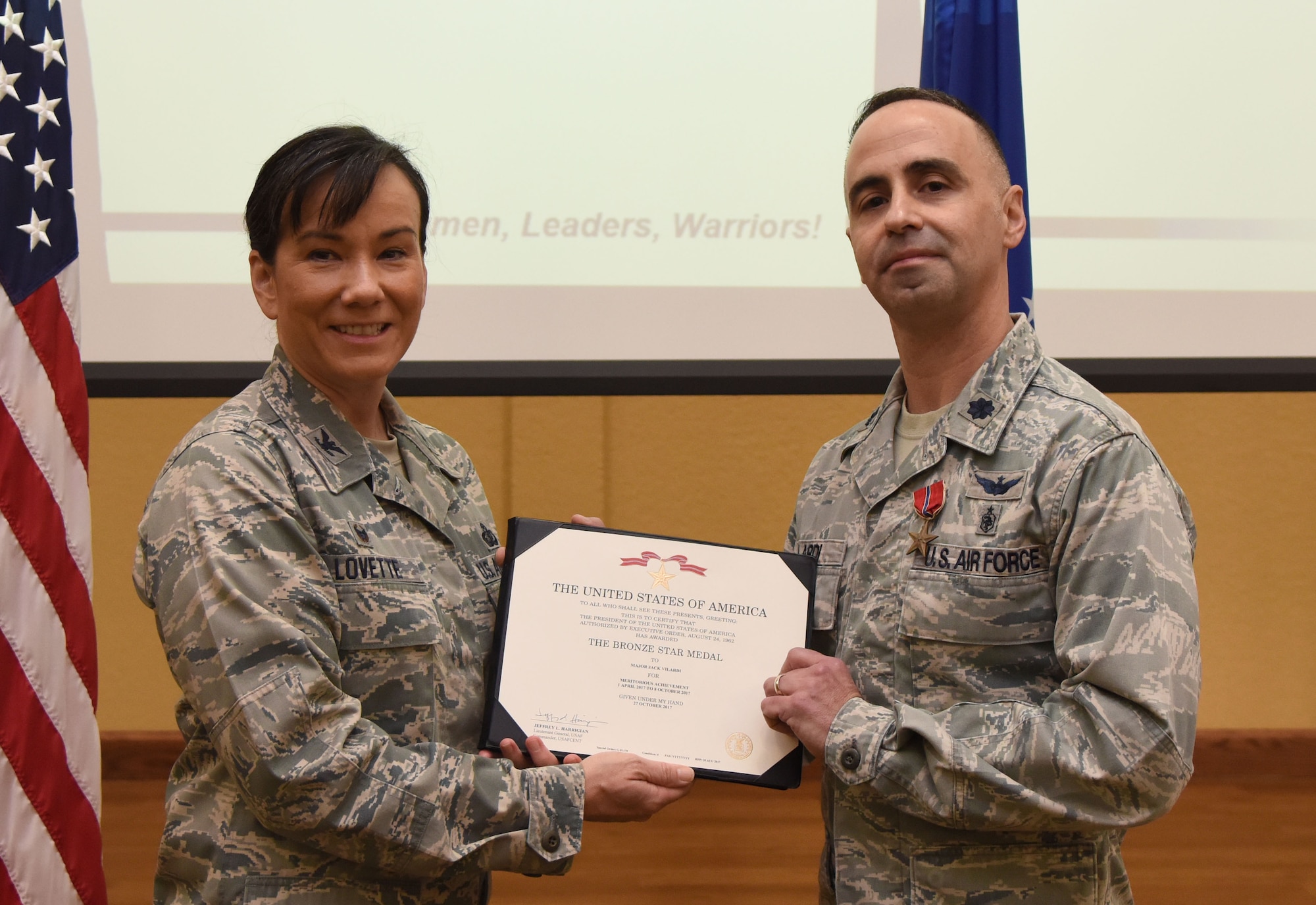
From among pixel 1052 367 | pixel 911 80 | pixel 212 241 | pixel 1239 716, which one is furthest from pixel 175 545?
pixel 1239 716

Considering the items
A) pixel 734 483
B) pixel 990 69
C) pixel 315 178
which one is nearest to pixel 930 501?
pixel 315 178

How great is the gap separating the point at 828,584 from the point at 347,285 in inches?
36.2

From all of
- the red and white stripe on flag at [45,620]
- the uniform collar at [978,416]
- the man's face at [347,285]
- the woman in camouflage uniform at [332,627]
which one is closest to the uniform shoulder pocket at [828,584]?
the uniform collar at [978,416]

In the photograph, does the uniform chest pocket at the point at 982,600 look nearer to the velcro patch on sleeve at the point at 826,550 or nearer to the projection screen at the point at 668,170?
the velcro patch on sleeve at the point at 826,550

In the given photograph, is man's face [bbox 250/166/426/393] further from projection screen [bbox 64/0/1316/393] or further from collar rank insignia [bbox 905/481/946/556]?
projection screen [bbox 64/0/1316/393]

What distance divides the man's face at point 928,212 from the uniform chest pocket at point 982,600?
41 centimetres

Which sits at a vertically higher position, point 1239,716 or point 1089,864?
point 1089,864

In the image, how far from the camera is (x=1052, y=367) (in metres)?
1.69

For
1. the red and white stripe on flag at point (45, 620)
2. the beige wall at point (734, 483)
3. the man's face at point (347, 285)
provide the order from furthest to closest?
1. the beige wall at point (734, 483)
2. the red and white stripe on flag at point (45, 620)
3. the man's face at point (347, 285)

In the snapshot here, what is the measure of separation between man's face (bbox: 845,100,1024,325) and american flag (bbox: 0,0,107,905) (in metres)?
1.81

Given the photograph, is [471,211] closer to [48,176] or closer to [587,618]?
[48,176]

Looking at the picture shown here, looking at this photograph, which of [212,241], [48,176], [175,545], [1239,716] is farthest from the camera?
[1239,716]

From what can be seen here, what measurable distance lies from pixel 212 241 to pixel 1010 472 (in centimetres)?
238

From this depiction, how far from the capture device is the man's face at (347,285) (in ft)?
5.33
